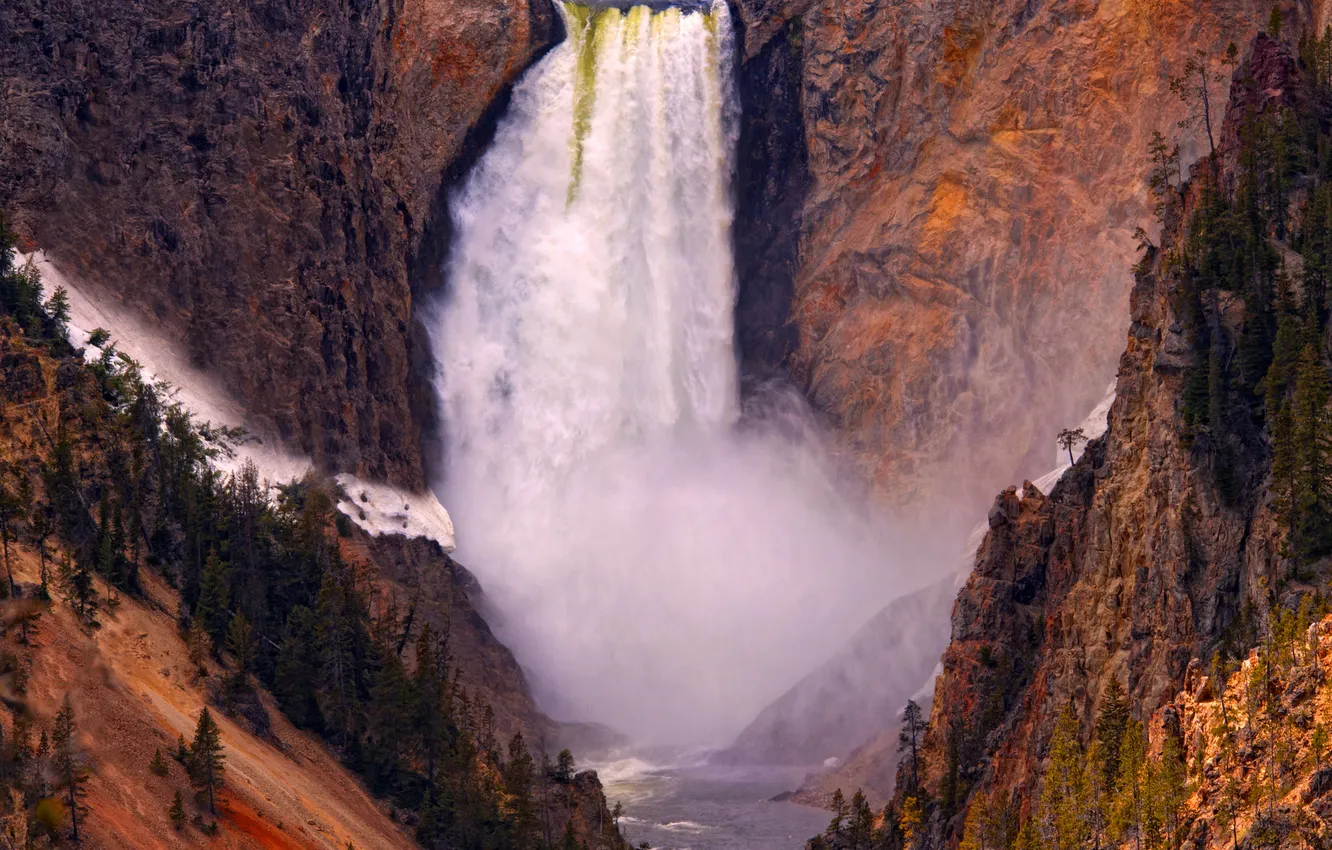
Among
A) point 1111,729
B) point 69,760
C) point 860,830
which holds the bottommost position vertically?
point 69,760

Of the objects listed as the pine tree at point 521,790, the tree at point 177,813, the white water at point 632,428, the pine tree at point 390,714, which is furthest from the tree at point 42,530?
the white water at point 632,428

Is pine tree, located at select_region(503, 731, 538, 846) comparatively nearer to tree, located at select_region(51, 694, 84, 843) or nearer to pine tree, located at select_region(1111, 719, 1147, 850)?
tree, located at select_region(51, 694, 84, 843)

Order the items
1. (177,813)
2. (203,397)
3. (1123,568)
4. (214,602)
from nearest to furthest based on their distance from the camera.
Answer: (177,813) → (1123,568) → (214,602) → (203,397)

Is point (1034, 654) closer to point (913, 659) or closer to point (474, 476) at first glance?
point (913, 659)

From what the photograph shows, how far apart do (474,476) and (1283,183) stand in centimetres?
6536

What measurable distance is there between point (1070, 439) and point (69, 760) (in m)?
55.0

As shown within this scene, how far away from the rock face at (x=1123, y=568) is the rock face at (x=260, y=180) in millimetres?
43085

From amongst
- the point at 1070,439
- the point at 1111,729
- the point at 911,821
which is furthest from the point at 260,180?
the point at 1111,729

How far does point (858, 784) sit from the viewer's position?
4316 inches

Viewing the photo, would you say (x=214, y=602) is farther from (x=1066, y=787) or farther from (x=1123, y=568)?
(x=1123, y=568)

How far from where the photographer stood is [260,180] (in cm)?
11438

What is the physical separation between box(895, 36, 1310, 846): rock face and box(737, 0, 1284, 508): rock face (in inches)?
1132

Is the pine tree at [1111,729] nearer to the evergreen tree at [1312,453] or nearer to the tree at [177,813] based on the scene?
the evergreen tree at [1312,453]

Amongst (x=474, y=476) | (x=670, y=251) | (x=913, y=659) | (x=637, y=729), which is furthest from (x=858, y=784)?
(x=670, y=251)
